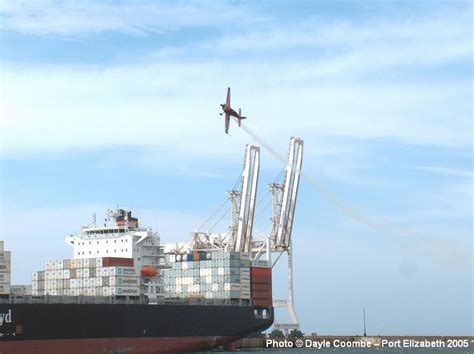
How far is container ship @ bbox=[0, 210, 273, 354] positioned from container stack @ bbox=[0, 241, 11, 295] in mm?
791

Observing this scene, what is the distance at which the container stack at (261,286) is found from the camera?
67938 mm

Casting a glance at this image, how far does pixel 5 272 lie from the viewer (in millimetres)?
56031

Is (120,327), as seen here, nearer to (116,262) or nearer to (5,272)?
(116,262)

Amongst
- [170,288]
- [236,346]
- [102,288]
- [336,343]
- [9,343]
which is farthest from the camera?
[336,343]

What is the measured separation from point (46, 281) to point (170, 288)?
8.97m

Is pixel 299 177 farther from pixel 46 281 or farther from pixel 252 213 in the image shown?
pixel 46 281

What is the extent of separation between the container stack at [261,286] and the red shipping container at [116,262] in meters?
9.49

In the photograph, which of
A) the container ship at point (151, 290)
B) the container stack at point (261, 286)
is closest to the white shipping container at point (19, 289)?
the container ship at point (151, 290)

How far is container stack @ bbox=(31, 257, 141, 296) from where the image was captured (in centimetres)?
6200

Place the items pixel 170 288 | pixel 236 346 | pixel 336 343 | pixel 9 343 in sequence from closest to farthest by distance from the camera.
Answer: pixel 9 343
pixel 170 288
pixel 236 346
pixel 336 343

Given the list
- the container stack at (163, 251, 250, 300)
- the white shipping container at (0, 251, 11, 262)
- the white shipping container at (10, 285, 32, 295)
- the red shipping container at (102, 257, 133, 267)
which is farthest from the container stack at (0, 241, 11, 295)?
the container stack at (163, 251, 250, 300)

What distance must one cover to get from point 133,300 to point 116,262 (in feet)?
11.2

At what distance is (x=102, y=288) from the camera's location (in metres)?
61.9

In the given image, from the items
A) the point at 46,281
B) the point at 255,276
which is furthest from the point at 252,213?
the point at 46,281
